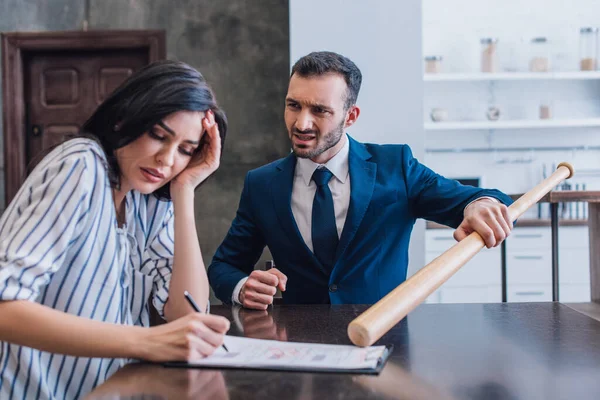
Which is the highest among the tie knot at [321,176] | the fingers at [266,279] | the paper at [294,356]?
the tie knot at [321,176]

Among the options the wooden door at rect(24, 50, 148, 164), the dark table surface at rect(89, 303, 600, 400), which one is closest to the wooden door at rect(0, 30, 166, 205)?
the wooden door at rect(24, 50, 148, 164)

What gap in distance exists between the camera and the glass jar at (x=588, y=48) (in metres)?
5.72

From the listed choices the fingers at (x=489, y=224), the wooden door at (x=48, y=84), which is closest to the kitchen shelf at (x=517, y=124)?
the wooden door at (x=48, y=84)

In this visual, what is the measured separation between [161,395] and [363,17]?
2.66 metres

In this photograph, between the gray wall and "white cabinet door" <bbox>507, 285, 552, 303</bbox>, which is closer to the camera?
the gray wall

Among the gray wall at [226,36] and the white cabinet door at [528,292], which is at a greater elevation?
the gray wall at [226,36]

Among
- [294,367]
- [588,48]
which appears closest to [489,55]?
[588,48]

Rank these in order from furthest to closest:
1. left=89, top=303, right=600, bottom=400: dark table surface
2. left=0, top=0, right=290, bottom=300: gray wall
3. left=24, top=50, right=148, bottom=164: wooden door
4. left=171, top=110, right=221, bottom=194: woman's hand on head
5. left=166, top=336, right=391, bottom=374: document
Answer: left=24, top=50, right=148, bottom=164: wooden door, left=0, top=0, right=290, bottom=300: gray wall, left=171, top=110, right=221, bottom=194: woman's hand on head, left=166, top=336, right=391, bottom=374: document, left=89, top=303, right=600, bottom=400: dark table surface

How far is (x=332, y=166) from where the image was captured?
205cm

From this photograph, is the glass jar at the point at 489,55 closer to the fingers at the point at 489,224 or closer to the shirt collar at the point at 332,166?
the shirt collar at the point at 332,166

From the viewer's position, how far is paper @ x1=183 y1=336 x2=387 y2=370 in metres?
1.04

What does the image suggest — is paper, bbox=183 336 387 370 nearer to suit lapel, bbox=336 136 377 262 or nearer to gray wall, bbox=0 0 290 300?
suit lapel, bbox=336 136 377 262

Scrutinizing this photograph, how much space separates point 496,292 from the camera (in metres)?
5.45

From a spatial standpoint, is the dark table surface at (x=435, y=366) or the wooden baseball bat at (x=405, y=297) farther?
the wooden baseball bat at (x=405, y=297)
